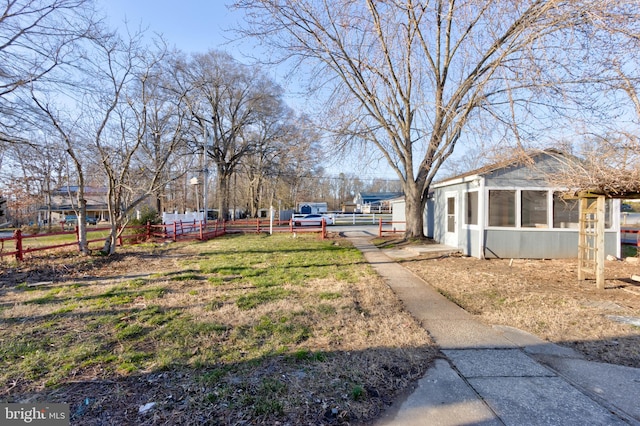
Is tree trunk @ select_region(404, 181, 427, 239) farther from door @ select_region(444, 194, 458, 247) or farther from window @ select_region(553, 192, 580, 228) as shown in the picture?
window @ select_region(553, 192, 580, 228)

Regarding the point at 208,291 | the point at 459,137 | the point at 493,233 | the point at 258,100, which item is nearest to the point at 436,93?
the point at 459,137

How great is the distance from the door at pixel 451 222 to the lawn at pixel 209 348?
6.13 metres

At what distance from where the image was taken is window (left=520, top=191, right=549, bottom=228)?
9977 millimetres

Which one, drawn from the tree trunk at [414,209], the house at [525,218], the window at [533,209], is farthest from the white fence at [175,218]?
the window at [533,209]

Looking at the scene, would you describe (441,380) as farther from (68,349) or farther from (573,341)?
(68,349)

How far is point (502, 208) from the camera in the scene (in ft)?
33.1

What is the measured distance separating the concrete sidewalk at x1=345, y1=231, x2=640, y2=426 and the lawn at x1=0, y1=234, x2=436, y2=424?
24 centimetres

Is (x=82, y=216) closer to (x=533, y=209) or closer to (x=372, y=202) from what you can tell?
(x=533, y=209)

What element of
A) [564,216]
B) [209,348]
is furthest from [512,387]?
[564,216]

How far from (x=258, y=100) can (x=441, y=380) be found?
1159 inches

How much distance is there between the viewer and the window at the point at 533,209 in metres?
9.98

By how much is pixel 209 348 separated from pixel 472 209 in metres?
9.62

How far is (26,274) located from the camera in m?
7.70

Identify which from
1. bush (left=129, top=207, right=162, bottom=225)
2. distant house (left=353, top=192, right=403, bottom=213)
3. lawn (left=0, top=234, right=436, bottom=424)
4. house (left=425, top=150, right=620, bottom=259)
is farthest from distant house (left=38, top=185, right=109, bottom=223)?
distant house (left=353, top=192, right=403, bottom=213)
